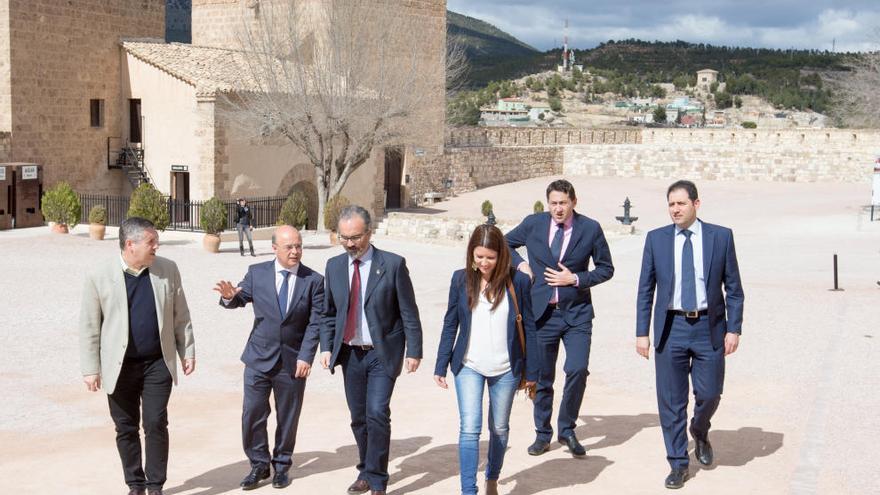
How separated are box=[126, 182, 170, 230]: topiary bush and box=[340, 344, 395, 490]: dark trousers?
53.9ft

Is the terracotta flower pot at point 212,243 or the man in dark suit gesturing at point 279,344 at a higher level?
the man in dark suit gesturing at point 279,344

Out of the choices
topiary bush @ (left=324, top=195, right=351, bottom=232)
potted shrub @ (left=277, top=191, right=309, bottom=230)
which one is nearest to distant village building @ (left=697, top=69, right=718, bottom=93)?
topiary bush @ (left=324, top=195, right=351, bottom=232)

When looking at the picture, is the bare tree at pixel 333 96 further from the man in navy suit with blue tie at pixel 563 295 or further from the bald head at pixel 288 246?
the bald head at pixel 288 246

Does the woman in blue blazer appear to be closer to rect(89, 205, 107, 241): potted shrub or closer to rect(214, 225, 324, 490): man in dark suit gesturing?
rect(214, 225, 324, 490): man in dark suit gesturing

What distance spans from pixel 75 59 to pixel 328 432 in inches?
900

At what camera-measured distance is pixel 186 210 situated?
24.9m

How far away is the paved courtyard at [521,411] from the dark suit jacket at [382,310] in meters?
0.81

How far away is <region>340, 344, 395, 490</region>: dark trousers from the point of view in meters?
5.58

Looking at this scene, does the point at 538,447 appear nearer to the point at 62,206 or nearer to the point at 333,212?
the point at 62,206

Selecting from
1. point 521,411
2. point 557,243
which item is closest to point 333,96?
point 521,411

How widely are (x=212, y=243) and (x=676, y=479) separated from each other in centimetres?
1612

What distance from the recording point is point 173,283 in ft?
18.4

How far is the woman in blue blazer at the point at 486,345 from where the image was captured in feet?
17.5

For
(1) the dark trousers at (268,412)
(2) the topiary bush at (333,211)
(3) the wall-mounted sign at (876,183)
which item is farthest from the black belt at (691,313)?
(3) the wall-mounted sign at (876,183)
